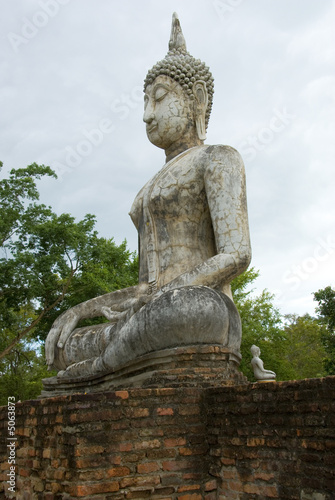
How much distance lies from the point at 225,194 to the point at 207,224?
1.46 feet

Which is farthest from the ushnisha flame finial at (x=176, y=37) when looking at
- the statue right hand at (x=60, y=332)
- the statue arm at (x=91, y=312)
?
the statue right hand at (x=60, y=332)

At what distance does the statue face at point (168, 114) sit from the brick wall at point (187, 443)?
9.57 feet

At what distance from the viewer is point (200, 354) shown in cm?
395

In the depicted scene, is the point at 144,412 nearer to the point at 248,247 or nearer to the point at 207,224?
the point at 248,247

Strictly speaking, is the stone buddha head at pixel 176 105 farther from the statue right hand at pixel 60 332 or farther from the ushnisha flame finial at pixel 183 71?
the statue right hand at pixel 60 332

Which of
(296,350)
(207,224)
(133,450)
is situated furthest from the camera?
(296,350)

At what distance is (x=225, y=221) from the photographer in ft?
15.6

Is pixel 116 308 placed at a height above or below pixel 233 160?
below

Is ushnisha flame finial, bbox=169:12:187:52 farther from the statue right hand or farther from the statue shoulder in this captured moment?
the statue right hand

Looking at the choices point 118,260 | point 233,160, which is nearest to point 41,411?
point 233,160

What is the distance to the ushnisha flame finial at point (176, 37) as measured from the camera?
239 inches

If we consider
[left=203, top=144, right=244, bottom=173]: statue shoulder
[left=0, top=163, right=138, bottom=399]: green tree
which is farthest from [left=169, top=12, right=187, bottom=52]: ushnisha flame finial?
[left=0, top=163, right=138, bottom=399]: green tree

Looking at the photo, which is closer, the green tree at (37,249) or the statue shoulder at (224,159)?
the statue shoulder at (224,159)

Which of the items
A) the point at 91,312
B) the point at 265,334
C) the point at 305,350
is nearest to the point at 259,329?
the point at 265,334
